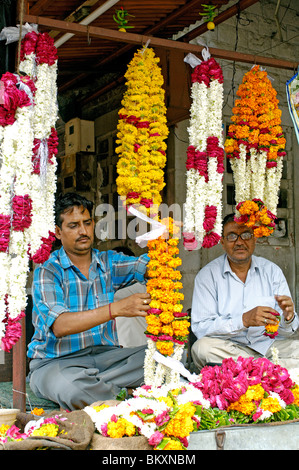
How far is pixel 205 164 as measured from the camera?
392cm

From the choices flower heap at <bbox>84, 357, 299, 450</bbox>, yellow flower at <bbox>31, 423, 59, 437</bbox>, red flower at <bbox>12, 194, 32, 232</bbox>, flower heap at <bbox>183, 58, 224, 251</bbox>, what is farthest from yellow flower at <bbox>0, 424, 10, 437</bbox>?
flower heap at <bbox>183, 58, 224, 251</bbox>

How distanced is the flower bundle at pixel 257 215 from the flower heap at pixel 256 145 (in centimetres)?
5

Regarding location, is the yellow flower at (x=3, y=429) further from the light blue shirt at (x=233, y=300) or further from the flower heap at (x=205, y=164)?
the light blue shirt at (x=233, y=300)

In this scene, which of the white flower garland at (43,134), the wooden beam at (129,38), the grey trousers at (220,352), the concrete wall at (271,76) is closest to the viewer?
the white flower garland at (43,134)

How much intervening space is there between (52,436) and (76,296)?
1.54m

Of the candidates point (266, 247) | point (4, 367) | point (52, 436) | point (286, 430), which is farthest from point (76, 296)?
point (266, 247)

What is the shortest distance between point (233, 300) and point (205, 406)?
1.69 m

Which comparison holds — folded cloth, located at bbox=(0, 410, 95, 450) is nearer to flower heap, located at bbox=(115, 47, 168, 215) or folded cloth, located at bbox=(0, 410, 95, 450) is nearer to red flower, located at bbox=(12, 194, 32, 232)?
red flower, located at bbox=(12, 194, 32, 232)

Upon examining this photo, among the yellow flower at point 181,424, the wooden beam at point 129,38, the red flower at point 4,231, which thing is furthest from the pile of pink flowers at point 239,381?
A: the wooden beam at point 129,38

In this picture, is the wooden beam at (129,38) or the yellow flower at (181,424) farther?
the wooden beam at (129,38)

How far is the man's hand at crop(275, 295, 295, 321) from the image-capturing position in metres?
4.20

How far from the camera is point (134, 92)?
Result: 3.94m

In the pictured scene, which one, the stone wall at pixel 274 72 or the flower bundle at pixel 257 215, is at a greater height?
the stone wall at pixel 274 72

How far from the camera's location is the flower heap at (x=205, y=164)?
152 inches
